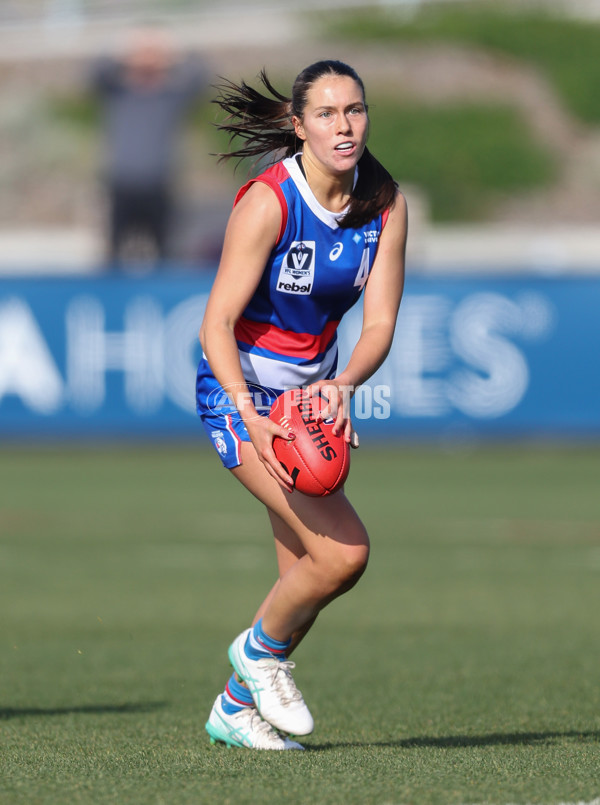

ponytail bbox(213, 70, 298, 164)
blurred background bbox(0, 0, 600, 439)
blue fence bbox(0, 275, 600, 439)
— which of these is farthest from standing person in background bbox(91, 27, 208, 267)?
ponytail bbox(213, 70, 298, 164)

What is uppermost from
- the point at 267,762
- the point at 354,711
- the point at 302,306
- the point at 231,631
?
the point at 302,306

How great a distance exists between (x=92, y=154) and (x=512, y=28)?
13387 mm

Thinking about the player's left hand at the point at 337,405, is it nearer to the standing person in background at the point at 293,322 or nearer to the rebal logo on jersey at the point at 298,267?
the standing person in background at the point at 293,322

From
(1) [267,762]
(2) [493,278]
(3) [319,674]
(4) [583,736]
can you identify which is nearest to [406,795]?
(1) [267,762]

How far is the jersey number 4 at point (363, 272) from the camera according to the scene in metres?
4.89

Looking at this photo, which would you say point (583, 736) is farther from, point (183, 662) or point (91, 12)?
point (91, 12)

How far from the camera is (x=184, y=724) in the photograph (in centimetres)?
560

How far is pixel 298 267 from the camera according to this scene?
15.8ft

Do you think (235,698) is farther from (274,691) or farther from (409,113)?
(409,113)

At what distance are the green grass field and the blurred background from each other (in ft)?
4.35

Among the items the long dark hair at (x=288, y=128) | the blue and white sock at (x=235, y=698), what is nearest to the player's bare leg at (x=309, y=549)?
the blue and white sock at (x=235, y=698)

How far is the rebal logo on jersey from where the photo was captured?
479cm

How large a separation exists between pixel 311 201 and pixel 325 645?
12.3ft

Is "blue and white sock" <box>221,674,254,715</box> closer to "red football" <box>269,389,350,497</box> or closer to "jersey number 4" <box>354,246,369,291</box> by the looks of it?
"red football" <box>269,389,350,497</box>
